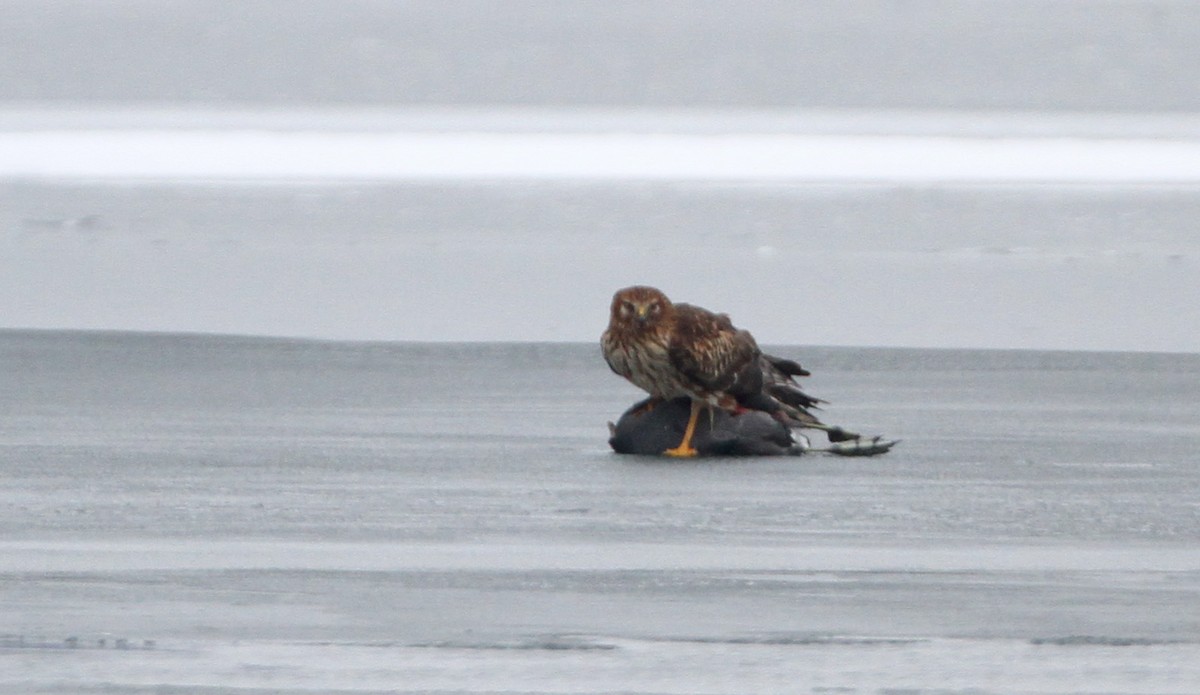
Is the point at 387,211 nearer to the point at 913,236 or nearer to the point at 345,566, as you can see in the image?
the point at 913,236

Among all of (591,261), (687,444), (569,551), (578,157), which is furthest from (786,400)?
(578,157)

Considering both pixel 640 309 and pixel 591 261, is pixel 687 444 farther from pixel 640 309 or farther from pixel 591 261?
pixel 591 261

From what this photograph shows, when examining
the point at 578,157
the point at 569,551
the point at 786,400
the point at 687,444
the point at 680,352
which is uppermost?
the point at 578,157

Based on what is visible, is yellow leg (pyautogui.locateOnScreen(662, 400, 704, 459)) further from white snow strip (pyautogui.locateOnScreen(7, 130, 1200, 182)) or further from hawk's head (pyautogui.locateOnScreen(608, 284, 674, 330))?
white snow strip (pyautogui.locateOnScreen(7, 130, 1200, 182))

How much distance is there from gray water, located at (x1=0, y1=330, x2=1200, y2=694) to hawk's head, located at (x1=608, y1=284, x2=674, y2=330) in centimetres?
66

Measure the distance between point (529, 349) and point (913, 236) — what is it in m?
29.1

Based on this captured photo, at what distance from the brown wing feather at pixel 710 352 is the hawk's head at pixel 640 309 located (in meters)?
0.10

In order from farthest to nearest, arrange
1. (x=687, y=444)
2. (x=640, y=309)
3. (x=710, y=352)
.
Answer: (x=687, y=444)
(x=710, y=352)
(x=640, y=309)

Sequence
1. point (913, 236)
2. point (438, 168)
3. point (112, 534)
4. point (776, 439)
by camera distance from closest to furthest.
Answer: point (112, 534) < point (776, 439) < point (913, 236) < point (438, 168)

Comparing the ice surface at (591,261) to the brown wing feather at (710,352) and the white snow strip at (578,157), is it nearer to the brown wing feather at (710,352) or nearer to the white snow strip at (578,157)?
the white snow strip at (578,157)

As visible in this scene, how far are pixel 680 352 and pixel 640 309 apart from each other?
0.26 meters

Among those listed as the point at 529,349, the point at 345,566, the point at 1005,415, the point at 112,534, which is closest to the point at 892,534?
the point at 345,566

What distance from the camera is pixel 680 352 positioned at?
12.4 metres

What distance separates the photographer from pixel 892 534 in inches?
411
